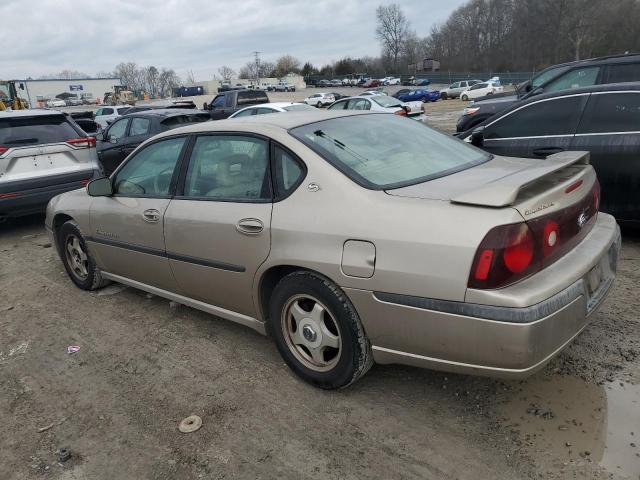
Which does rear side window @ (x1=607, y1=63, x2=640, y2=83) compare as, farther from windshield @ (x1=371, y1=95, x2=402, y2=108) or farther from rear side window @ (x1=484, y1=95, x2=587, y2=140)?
windshield @ (x1=371, y1=95, x2=402, y2=108)

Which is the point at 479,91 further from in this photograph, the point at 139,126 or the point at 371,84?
the point at 371,84

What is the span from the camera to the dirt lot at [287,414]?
2354 millimetres

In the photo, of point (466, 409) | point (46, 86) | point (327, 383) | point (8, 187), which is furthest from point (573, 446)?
point (46, 86)

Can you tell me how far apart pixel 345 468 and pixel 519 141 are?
13.9 feet

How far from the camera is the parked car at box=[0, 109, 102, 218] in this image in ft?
21.5

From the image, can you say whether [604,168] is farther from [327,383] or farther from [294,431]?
[294,431]

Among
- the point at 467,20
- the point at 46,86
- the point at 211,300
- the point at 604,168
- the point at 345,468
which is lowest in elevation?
the point at 345,468

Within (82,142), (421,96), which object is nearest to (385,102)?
(82,142)

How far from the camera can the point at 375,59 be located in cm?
11444

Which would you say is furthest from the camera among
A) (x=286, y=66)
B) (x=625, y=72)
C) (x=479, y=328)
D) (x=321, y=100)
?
(x=286, y=66)

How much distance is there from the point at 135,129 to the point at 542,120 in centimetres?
780

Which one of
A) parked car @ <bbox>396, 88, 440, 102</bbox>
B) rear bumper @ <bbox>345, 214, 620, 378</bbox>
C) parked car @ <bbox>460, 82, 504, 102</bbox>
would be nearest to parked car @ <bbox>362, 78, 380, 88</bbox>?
parked car @ <bbox>396, 88, 440, 102</bbox>

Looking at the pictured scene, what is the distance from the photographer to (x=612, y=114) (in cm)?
475

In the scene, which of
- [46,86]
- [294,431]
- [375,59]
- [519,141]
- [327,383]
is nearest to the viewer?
[294,431]
